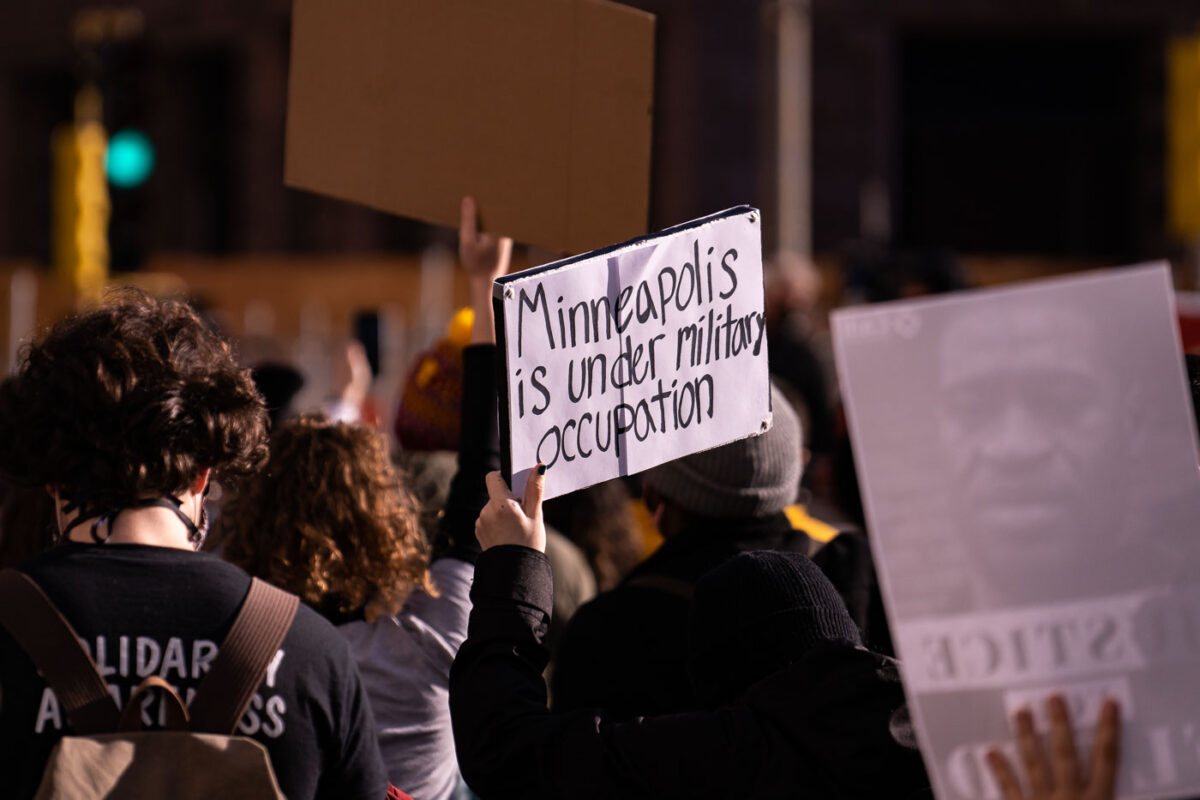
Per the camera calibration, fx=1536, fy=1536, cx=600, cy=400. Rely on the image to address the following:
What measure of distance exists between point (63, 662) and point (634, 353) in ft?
3.14

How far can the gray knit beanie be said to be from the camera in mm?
3057

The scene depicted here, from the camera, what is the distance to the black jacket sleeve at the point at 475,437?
2.85 metres

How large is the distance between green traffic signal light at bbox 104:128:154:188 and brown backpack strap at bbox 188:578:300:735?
21.8 feet

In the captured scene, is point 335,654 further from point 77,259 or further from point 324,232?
point 324,232

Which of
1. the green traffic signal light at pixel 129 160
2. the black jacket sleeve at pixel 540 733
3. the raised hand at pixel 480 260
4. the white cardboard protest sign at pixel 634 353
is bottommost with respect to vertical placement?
the black jacket sleeve at pixel 540 733

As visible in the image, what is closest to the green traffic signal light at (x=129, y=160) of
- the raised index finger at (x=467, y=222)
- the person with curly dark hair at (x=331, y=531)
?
the raised index finger at (x=467, y=222)

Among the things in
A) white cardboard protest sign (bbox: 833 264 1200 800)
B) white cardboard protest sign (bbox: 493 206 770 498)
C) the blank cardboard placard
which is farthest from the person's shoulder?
the blank cardboard placard

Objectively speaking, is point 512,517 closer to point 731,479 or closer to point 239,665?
point 239,665

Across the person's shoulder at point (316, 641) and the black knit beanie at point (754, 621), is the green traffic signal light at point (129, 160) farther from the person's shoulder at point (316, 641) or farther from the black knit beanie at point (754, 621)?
the black knit beanie at point (754, 621)

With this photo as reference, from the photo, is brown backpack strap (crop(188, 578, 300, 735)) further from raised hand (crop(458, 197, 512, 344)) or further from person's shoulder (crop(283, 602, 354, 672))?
raised hand (crop(458, 197, 512, 344))

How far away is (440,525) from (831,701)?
3.86 ft

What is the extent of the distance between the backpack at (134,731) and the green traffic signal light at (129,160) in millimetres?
6610

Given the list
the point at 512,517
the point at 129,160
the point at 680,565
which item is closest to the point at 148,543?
the point at 512,517

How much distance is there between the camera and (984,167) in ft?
76.3
